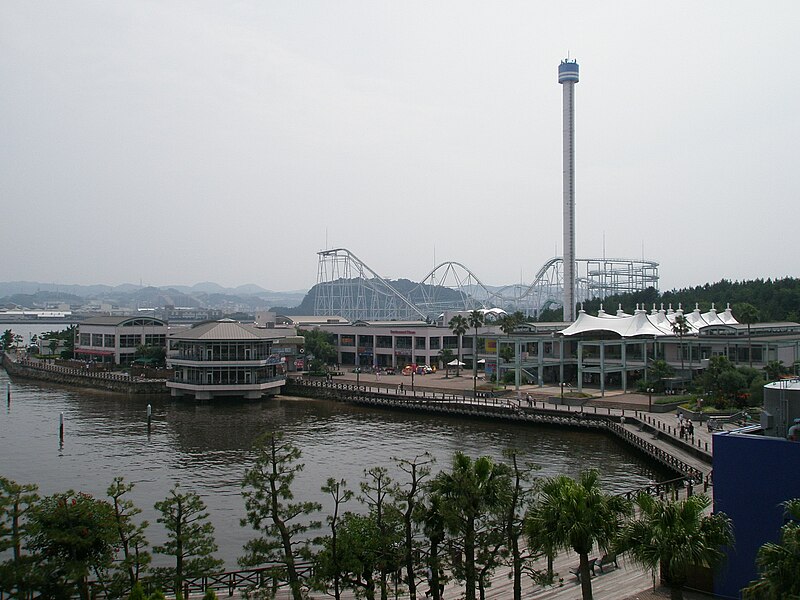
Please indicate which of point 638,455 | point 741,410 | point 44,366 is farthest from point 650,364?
point 44,366

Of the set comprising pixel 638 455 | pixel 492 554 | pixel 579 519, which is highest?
pixel 579 519

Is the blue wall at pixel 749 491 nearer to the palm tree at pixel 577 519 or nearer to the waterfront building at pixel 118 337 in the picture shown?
the palm tree at pixel 577 519

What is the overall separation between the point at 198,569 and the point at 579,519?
794 centimetres

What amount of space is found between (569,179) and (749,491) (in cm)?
8410

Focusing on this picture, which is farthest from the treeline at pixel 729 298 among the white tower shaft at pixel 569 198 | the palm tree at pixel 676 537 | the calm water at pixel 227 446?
the palm tree at pixel 676 537

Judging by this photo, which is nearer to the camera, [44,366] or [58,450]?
[58,450]

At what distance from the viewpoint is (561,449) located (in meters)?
36.2

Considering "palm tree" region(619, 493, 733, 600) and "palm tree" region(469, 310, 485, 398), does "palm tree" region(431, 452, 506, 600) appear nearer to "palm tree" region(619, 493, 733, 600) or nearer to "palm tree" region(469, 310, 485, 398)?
"palm tree" region(619, 493, 733, 600)

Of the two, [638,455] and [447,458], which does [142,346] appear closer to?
[447,458]

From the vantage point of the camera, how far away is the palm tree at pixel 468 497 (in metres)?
13.8

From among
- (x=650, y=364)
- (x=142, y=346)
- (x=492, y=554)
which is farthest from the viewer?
(x=142, y=346)

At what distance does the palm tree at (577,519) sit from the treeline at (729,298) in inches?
2952

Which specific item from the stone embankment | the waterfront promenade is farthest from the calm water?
the stone embankment

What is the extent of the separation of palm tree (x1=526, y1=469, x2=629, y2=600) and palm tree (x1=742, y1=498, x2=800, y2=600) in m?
2.75
